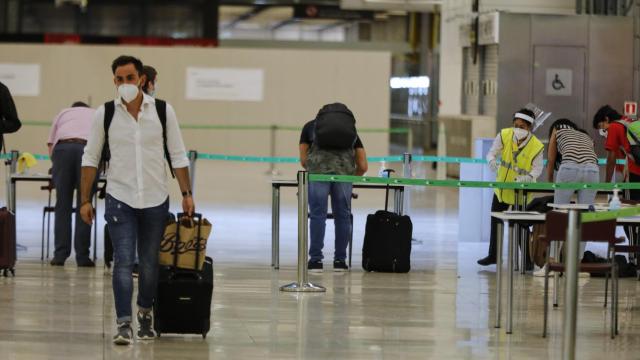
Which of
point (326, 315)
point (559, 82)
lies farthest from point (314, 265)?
point (559, 82)

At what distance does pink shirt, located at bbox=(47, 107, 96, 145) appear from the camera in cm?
1134

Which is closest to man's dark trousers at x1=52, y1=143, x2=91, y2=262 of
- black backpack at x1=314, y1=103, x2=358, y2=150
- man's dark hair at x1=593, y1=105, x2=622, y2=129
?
black backpack at x1=314, y1=103, x2=358, y2=150

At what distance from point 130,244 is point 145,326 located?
0.61 m

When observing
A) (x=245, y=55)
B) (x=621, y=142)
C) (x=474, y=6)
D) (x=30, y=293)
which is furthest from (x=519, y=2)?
(x=30, y=293)

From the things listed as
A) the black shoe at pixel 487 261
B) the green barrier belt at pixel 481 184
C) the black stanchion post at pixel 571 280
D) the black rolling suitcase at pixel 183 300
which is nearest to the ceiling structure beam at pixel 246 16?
the black shoe at pixel 487 261

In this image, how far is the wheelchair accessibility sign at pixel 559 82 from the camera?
2253cm

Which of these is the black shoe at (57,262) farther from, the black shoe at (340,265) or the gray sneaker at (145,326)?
the gray sneaker at (145,326)

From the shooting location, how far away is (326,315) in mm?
9000

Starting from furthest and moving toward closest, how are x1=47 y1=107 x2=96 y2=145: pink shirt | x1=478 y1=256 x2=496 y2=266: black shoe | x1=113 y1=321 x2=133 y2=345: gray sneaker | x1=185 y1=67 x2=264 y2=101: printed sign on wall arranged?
x1=185 y1=67 x2=264 y2=101: printed sign on wall, x1=478 y1=256 x2=496 y2=266: black shoe, x1=47 y1=107 x2=96 y2=145: pink shirt, x1=113 y1=321 x2=133 y2=345: gray sneaker

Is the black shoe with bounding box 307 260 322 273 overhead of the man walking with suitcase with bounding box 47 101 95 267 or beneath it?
beneath

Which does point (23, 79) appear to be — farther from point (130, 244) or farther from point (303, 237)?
point (130, 244)

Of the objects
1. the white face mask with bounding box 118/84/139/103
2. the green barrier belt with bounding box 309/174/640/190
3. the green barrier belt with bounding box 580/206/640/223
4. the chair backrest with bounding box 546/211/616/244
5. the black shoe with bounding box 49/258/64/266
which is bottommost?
the black shoe with bounding box 49/258/64/266

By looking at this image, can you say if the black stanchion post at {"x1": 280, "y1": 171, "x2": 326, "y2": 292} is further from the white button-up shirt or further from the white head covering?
the white button-up shirt

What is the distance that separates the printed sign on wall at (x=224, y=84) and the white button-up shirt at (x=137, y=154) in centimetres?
2288
